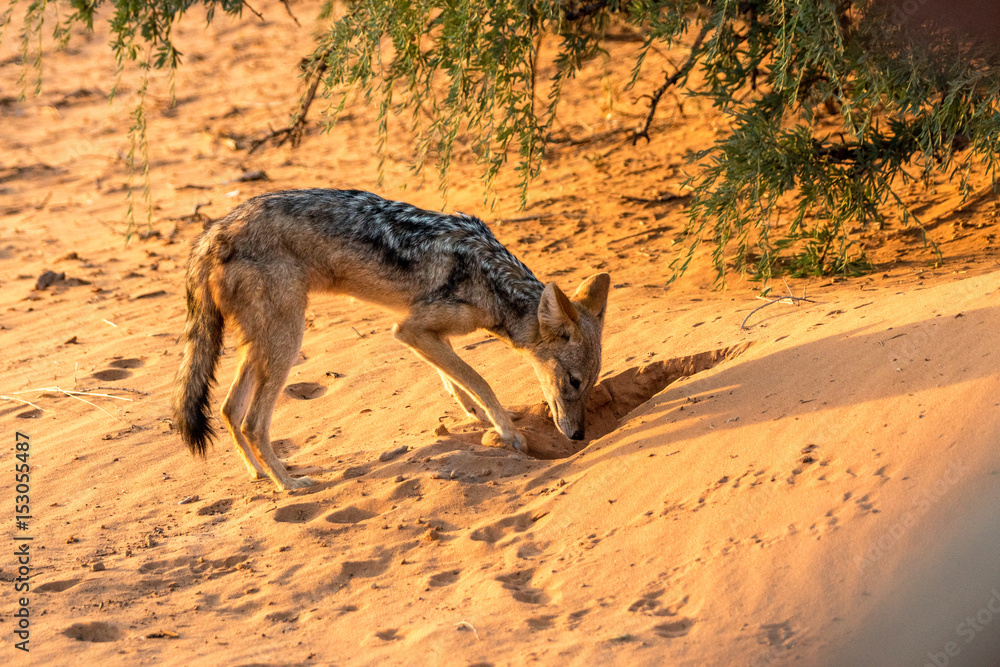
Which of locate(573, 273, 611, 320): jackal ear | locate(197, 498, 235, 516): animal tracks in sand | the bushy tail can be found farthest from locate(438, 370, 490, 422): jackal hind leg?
locate(197, 498, 235, 516): animal tracks in sand

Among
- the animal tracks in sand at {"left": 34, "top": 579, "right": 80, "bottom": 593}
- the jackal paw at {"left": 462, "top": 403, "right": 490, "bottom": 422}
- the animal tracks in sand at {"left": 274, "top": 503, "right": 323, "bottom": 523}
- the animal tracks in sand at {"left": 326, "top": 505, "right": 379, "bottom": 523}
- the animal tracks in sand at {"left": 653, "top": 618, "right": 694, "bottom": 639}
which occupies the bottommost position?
the animal tracks in sand at {"left": 653, "top": 618, "right": 694, "bottom": 639}

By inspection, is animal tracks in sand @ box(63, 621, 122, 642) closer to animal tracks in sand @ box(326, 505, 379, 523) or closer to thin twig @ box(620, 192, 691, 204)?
animal tracks in sand @ box(326, 505, 379, 523)

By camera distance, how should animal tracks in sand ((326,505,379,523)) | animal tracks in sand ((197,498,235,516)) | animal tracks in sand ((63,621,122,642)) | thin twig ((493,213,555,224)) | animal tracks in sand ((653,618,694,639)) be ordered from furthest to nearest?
thin twig ((493,213,555,224)), animal tracks in sand ((197,498,235,516)), animal tracks in sand ((326,505,379,523)), animal tracks in sand ((63,621,122,642)), animal tracks in sand ((653,618,694,639))

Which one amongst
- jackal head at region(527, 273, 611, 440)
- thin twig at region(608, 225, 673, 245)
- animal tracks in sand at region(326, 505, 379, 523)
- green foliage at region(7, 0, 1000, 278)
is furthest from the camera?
thin twig at region(608, 225, 673, 245)

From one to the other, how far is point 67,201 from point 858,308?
10.4 m

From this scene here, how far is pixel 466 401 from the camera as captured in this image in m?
6.89

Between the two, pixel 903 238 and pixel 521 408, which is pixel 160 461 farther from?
pixel 903 238

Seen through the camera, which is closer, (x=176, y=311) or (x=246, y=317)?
(x=246, y=317)

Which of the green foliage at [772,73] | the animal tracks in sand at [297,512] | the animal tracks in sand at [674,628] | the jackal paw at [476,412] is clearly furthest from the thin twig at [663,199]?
the animal tracks in sand at [674,628]

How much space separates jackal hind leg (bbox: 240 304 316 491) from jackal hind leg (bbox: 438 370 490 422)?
1.18 metres

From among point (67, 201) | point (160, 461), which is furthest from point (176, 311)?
point (67, 201)

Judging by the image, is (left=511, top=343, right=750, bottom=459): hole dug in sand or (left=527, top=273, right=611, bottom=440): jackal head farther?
(left=511, top=343, right=750, bottom=459): hole dug in sand

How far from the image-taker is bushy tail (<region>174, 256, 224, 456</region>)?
5.83m

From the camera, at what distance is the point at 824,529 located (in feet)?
14.5
